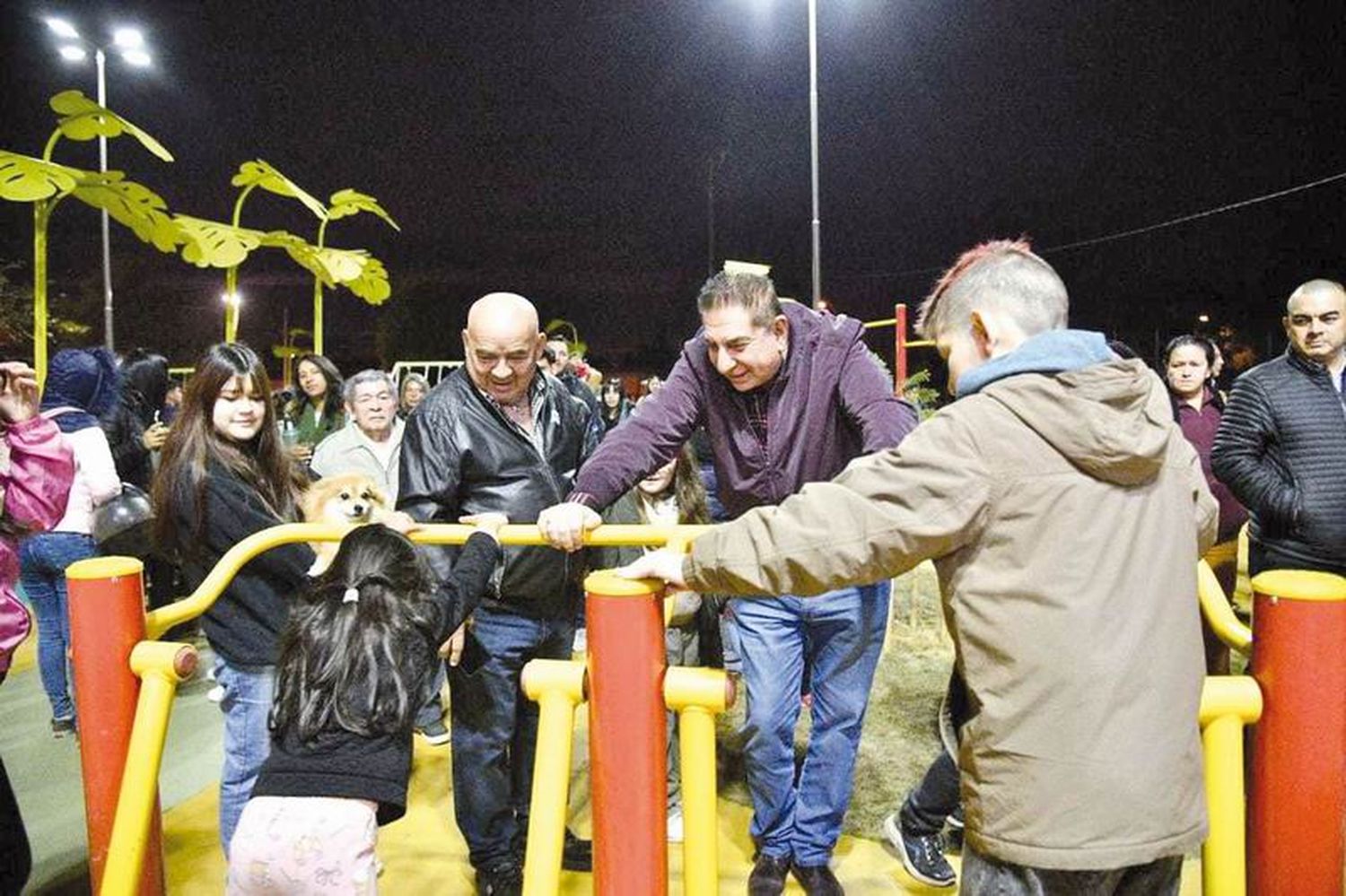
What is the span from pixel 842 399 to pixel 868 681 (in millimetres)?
847

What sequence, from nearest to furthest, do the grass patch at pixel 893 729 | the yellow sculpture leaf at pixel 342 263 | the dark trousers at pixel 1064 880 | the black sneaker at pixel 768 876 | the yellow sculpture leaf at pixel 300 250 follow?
the dark trousers at pixel 1064 880
the black sneaker at pixel 768 876
the grass patch at pixel 893 729
the yellow sculpture leaf at pixel 300 250
the yellow sculpture leaf at pixel 342 263

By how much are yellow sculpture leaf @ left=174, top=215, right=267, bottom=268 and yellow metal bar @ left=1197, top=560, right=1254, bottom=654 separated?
760 cm

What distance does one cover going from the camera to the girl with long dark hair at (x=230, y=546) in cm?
257

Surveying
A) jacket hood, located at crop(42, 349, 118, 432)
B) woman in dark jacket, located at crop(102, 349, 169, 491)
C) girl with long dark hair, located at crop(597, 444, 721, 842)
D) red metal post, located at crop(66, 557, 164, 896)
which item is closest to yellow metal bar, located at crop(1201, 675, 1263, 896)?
red metal post, located at crop(66, 557, 164, 896)

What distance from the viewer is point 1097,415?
4.61 feet

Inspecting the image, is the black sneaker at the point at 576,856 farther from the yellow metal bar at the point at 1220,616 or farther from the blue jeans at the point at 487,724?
the yellow metal bar at the point at 1220,616

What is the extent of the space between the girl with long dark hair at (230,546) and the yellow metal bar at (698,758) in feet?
4.61

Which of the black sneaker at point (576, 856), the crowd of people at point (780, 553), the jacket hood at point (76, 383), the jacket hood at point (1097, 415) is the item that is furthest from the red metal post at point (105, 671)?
the jacket hood at point (76, 383)

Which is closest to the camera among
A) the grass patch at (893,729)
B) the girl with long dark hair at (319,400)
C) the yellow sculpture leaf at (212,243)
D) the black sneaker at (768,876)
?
the black sneaker at (768,876)

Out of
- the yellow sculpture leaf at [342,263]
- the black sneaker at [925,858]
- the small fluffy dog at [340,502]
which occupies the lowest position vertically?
the black sneaker at [925,858]

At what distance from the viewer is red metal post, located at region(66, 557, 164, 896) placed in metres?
2.00

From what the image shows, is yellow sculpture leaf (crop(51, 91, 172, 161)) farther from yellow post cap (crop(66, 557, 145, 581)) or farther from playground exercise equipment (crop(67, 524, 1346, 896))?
playground exercise equipment (crop(67, 524, 1346, 896))

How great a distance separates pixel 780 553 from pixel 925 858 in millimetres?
1808

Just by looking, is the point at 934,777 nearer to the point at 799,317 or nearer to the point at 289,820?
the point at 799,317
